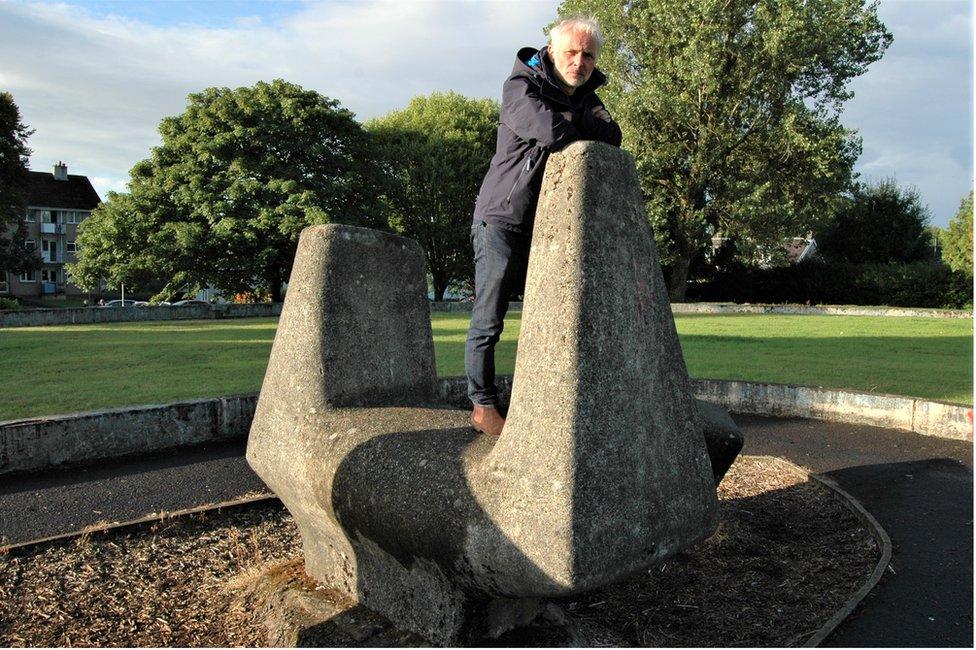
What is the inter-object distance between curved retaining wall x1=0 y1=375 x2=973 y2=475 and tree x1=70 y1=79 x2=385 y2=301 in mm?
24137

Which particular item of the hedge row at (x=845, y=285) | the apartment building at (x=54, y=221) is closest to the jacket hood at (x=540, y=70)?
the hedge row at (x=845, y=285)

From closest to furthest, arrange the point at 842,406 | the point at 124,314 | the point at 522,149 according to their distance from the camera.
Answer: the point at 522,149 < the point at 842,406 < the point at 124,314

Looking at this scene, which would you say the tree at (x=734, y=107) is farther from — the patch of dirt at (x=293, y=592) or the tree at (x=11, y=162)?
the patch of dirt at (x=293, y=592)

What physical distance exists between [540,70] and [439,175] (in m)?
41.7

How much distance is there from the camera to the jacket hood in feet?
11.9

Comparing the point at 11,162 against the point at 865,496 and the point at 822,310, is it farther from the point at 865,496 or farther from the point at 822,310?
the point at 865,496

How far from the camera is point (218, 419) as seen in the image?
27.9 feet

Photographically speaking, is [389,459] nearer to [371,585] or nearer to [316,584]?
[371,585]

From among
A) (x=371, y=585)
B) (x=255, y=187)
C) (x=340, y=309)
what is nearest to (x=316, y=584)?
(x=371, y=585)

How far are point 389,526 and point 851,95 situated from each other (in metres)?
39.1

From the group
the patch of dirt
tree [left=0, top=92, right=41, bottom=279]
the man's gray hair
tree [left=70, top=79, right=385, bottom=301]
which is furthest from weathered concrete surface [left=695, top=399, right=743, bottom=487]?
tree [left=0, top=92, right=41, bottom=279]

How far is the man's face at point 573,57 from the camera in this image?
3.61 metres

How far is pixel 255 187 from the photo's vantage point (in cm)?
3344

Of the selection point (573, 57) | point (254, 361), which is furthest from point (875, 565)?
point (254, 361)
